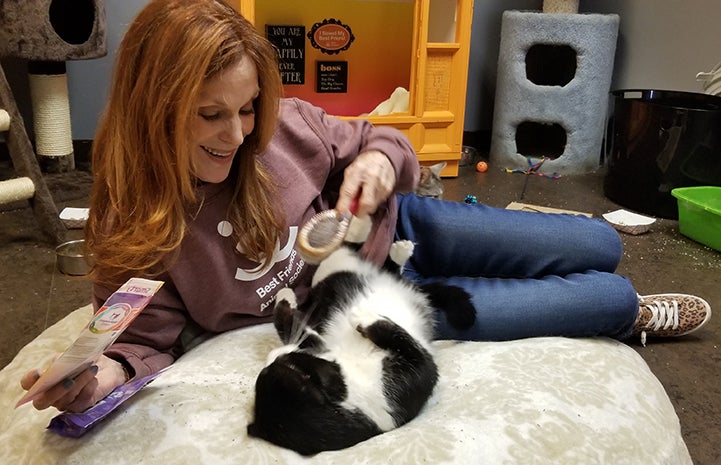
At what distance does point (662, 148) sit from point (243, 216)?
178 centimetres

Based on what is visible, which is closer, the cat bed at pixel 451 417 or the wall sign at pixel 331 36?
the cat bed at pixel 451 417

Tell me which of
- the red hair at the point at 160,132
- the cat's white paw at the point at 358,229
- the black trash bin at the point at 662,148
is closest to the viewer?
the red hair at the point at 160,132

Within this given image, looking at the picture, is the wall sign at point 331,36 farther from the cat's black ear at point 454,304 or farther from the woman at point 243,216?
the cat's black ear at point 454,304

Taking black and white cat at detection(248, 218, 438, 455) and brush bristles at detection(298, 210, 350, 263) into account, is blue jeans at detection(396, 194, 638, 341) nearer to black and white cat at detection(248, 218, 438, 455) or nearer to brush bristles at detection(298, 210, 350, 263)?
black and white cat at detection(248, 218, 438, 455)

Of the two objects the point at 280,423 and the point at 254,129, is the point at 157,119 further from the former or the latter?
the point at 280,423

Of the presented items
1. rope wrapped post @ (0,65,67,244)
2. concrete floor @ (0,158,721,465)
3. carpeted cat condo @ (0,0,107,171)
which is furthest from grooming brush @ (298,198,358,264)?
carpeted cat condo @ (0,0,107,171)

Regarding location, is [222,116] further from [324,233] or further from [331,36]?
[331,36]

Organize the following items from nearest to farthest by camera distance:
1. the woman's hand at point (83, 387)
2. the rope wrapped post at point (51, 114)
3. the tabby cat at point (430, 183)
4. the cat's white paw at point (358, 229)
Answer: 1. the woman's hand at point (83, 387)
2. the cat's white paw at point (358, 229)
3. the tabby cat at point (430, 183)
4. the rope wrapped post at point (51, 114)

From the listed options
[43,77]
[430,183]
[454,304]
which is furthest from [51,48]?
[454,304]

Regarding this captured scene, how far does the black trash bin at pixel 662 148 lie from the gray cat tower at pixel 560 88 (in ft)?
0.90

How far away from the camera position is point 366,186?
1.10 meters

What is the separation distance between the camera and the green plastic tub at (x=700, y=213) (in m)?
2.08

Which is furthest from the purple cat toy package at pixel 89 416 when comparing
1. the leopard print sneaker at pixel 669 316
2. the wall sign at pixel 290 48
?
the wall sign at pixel 290 48

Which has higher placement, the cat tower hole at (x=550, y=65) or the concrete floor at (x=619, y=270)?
the cat tower hole at (x=550, y=65)
